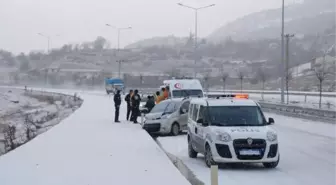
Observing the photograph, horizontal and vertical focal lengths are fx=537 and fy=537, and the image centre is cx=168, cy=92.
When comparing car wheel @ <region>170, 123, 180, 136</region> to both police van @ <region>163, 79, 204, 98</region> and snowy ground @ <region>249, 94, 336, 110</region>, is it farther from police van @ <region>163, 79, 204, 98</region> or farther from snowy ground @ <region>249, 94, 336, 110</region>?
snowy ground @ <region>249, 94, 336, 110</region>

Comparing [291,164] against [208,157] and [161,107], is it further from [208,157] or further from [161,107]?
[161,107]

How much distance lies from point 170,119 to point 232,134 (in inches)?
360

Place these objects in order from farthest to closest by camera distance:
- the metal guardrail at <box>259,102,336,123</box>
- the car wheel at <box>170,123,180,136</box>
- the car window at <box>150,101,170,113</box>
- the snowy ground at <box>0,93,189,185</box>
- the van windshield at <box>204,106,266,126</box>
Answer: the metal guardrail at <box>259,102,336,123</box> → the car window at <box>150,101,170,113</box> → the car wheel at <box>170,123,180,136</box> → the van windshield at <box>204,106,266,126</box> → the snowy ground at <box>0,93,189,185</box>

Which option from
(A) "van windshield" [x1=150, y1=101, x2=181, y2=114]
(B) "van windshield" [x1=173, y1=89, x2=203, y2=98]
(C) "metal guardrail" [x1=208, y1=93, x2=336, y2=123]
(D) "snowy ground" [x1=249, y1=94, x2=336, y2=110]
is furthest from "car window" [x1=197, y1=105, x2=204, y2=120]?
(D) "snowy ground" [x1=249, y1=94, x2=336, y2=110]

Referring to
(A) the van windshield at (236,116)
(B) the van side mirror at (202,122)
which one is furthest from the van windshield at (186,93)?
(B) the van side mirror at (202,122)

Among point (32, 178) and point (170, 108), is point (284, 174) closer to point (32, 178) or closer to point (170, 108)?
point (32, 178)

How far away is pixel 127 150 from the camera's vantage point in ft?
51.1

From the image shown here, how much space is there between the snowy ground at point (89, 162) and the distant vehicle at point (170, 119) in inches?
88.2

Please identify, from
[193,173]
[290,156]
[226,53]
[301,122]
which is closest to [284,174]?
[193,173]

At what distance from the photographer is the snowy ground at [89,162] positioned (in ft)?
34.3

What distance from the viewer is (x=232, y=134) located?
12828 millimetres

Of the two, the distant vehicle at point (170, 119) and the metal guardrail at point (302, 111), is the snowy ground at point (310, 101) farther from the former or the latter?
the distant vehicle at point (170, 119)

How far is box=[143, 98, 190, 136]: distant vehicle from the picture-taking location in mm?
21922

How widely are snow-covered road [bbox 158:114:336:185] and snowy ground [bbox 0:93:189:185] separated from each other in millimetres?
881
